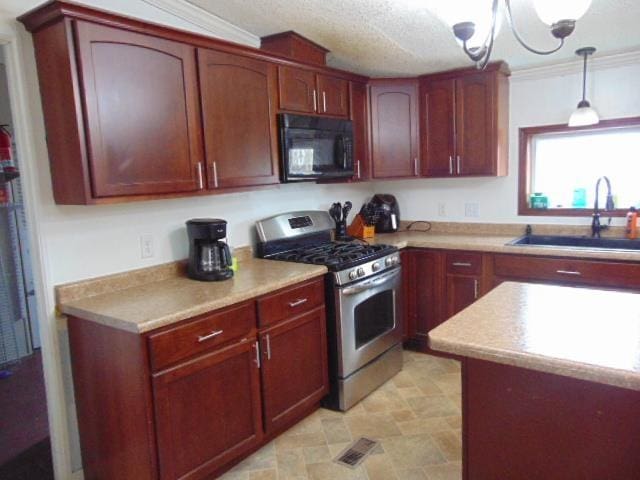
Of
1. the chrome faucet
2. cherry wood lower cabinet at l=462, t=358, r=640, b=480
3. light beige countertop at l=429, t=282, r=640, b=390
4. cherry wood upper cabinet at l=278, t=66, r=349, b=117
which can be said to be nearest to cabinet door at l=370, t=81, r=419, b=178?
cherry wood upper cabinet at l=278, t=66, r=349, b=117

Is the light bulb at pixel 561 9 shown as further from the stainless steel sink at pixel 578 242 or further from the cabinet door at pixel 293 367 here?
the stainless steel sink at pixel 578 242

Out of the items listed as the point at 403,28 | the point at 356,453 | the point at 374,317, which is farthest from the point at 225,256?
the point at 403,28

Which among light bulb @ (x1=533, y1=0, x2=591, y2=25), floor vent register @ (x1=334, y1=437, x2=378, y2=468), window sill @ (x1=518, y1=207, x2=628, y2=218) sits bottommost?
floor vent register @ (x1=334, y1=437, x2=378, y2=468)

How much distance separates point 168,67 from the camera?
2207 millimetres

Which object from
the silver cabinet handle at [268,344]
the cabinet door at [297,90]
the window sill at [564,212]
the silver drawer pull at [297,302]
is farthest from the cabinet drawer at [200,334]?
the window sill at [564,212]

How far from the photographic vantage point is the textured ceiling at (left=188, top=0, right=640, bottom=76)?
246cm

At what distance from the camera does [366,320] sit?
2.97m

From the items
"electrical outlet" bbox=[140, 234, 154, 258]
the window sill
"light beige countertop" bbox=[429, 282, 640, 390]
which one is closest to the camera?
"light beige countertop" bbox=[429, 282, 640, 390]

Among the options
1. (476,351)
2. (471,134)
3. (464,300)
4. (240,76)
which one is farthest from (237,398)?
(471,134)

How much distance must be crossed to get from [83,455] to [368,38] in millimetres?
2755

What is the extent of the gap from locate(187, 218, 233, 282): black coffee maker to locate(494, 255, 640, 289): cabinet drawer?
1869 mm

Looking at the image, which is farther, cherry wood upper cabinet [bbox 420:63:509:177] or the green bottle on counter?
the green bottle on counter

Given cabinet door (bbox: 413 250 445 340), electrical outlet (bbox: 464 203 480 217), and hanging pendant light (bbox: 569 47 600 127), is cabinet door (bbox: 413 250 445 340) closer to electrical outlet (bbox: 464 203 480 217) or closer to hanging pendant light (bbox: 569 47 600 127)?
electrical outlet (bbox: 464 203 480 217)

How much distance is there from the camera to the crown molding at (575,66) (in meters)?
3.12
